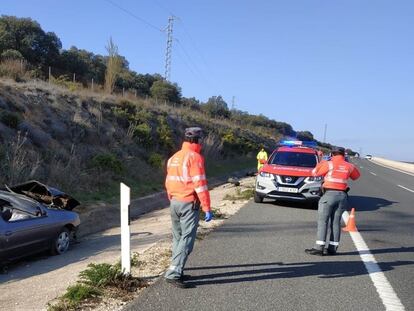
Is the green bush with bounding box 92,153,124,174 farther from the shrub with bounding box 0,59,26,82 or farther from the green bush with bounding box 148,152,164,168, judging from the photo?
the shrub with bounding box 0,59,26,82

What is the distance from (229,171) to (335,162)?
22.9 metres


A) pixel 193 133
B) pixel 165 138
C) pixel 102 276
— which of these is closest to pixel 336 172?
pixel 193 133

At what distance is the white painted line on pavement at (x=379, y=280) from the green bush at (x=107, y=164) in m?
11.3

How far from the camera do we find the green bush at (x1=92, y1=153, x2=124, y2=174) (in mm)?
18547

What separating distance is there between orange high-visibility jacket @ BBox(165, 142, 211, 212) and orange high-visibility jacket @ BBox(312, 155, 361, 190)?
3151 millimetres

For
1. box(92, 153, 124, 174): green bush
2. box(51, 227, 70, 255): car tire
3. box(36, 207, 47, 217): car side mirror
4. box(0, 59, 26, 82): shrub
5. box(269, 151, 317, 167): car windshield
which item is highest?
box(0, 59, 26, 82): shrub

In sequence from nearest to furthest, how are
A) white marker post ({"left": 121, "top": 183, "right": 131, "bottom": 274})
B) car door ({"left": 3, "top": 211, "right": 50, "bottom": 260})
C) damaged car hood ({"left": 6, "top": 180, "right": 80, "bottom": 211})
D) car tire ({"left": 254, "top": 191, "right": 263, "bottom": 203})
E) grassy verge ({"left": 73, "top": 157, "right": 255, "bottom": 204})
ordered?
white marker post ({"left": 121, "top": 183, "right": 131, "bottom": 274})
car door ({"left": 3, "top": 211, "right": 50, "bottom": 260})
damaged car hood ({"left": 6, "top": 180, "right": 80, "bottom": 211})
car tire ({"left": 254, "top": 191, "right": 263, "bottom": 203})
grassy verge ({"left": 73, "top": 157, "right": 255, "bottom": 204})

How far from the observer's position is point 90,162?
1869 cm

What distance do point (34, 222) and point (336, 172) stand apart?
5260 millimetres

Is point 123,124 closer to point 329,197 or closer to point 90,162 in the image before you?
point 90,162

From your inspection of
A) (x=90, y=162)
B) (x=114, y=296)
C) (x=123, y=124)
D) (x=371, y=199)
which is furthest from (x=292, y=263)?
(x=123, y=124)

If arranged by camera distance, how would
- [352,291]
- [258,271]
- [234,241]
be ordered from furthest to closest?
[234,241]
[258,271]
[352,291]

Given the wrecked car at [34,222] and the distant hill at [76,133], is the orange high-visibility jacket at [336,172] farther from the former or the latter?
the distant hill at [76,133]

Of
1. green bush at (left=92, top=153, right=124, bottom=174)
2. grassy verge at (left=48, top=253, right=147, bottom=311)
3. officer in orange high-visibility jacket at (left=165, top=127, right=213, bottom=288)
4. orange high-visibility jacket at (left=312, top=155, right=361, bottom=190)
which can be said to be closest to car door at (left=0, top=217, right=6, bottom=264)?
grassy verge at (left=48, top=253, right=147, bottom=311)
